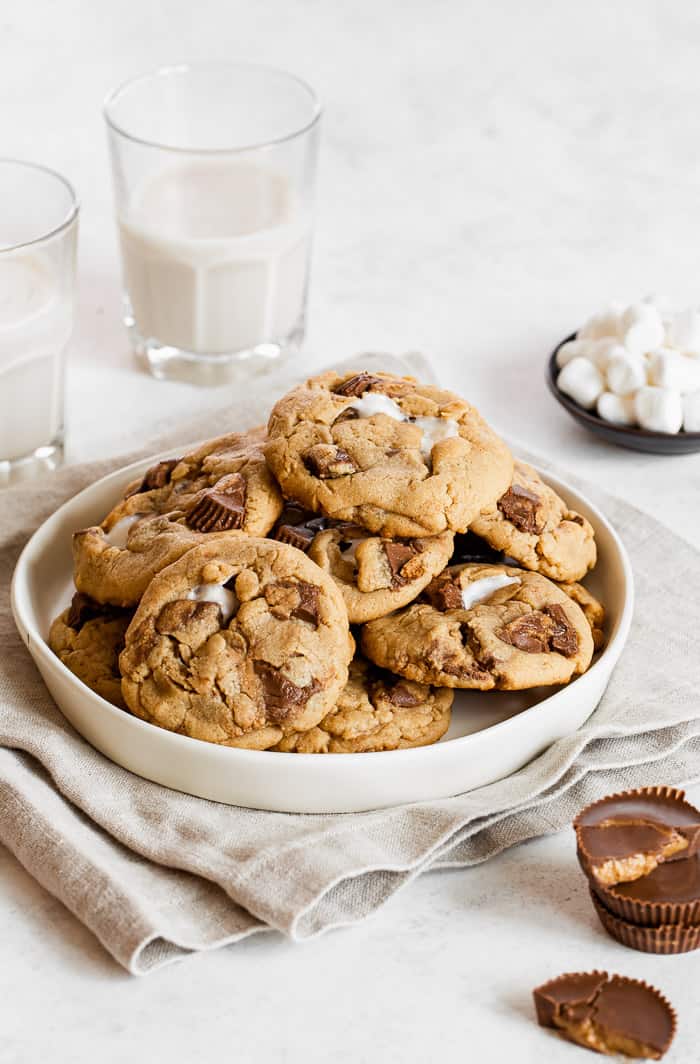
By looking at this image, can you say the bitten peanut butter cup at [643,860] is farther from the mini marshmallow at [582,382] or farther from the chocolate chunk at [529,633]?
the mini marshmallow at [582,382]

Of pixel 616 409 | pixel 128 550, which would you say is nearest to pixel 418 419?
pixel 128 550

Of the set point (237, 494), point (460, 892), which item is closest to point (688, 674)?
point (460, 892)

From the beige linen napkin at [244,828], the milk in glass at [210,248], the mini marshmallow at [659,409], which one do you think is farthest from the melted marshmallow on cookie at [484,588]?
the milk in glass at [210,248]

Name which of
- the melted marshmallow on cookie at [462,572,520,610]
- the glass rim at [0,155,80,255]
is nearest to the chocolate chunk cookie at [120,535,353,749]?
the melted marshmallow on cookie at [462,572,520,610]

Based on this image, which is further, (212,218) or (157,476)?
(212,218)

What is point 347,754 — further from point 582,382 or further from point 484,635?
point 582,382

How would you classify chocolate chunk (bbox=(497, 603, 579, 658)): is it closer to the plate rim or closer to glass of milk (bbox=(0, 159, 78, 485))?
the plate rim
